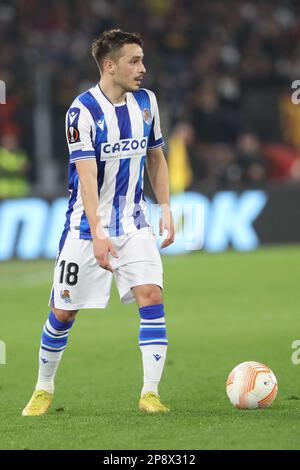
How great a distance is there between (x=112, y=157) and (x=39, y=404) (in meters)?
1.48

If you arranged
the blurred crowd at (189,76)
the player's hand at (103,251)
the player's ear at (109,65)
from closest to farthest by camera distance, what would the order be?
the player's hand at (103,251) < the player's ear at (109,65) < the blurred crowd at (189,76)

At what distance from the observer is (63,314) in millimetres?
6766

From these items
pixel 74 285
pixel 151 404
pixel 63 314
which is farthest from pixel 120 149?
pixel 151 404

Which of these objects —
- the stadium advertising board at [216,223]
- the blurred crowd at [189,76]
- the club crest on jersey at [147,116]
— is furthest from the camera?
the blurred crowd at [189,76]

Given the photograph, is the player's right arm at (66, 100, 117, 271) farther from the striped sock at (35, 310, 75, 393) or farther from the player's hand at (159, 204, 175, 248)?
the striped sock at (35, 310, 75, 393)

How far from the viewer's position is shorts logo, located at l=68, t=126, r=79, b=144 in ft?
21.9

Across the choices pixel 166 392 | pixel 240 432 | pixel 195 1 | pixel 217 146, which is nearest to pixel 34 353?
pixel 166 392

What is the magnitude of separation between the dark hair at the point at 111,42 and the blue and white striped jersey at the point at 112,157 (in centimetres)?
22

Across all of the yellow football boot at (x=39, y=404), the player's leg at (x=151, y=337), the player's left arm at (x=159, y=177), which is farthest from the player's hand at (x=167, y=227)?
the yellow football boot at (x=39, y=404)

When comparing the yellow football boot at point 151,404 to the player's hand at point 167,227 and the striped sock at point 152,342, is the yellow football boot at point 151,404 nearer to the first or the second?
the striped sock at point 152,342

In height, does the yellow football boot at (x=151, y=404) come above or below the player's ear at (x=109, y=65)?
below

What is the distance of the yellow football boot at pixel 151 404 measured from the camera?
21.8 feet

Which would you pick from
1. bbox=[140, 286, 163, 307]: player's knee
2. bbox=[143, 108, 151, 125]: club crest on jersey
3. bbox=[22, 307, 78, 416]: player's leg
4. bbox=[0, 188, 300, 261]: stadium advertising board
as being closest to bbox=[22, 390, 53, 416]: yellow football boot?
bbox=[22, 307, 78, 416]: player's leg
